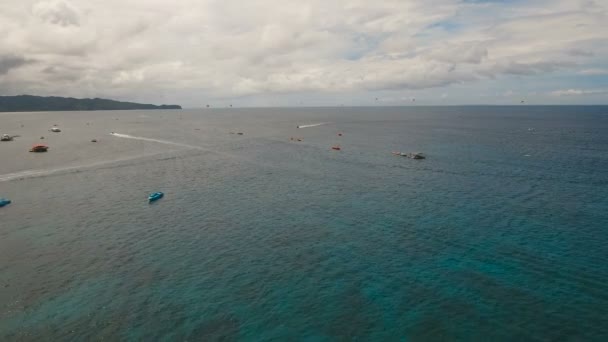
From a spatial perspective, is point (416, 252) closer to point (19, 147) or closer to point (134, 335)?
point (134, 335)

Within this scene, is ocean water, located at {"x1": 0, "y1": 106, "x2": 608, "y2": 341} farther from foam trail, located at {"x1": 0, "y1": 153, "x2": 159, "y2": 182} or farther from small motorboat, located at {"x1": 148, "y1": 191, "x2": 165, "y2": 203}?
small motorboat, located at {"x1": 148, "y1": 191, "x2": 165, "y2": 203}

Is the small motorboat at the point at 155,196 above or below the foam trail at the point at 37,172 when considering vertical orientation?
below

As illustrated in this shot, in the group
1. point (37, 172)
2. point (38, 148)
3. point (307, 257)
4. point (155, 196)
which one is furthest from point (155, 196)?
point (38, 148)

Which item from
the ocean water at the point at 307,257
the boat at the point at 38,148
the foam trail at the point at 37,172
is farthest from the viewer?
the boat at the point at 38,148

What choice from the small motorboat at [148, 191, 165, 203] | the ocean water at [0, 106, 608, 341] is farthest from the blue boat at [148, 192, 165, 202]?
the ocean water at [0, 106, 608, 341]

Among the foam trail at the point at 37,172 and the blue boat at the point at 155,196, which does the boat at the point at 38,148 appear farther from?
the blue boat at the point at 155,196

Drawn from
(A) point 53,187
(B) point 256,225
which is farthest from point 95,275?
(A) point 53,187

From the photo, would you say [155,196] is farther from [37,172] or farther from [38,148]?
[38,148]

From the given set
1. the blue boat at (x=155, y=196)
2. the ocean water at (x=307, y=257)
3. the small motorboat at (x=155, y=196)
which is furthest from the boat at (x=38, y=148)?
the blue boat at (x=155, y=196)

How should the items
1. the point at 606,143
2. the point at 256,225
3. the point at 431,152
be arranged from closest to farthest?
the point at 256,225 < the point at 431,152 < the point at 606,143
